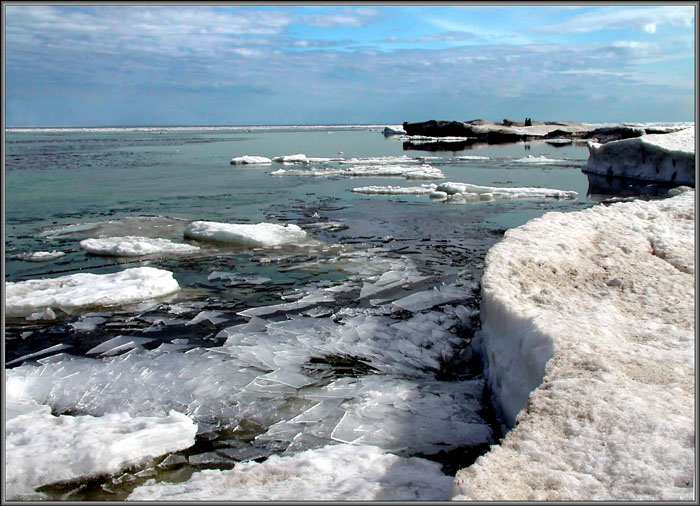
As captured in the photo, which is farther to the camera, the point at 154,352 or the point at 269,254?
the point at 269,254

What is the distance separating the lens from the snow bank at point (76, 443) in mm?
2965

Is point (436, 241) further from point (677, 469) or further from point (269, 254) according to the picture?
point (677, 469)

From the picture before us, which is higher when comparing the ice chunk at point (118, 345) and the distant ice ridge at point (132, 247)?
the distant ice ridge at point (132, 247)

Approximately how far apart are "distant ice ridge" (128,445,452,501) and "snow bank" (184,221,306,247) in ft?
18.3

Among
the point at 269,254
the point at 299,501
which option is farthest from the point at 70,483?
the point at 269,254

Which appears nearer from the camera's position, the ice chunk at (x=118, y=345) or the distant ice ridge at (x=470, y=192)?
the ice chunk at (x=118, y=345)

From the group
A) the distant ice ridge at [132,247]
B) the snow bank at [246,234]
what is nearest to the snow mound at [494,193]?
the snow bank at [246,234]

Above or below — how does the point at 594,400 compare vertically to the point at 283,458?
above

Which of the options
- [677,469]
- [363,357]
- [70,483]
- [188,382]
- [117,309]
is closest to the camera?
[677,469]

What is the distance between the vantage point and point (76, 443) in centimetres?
318

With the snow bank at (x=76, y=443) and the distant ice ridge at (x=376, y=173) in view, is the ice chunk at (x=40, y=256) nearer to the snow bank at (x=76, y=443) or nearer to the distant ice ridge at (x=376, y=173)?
the snow bank at (x=76, y=443)

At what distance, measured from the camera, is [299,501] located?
2.42 m

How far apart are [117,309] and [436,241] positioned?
493 centimetres

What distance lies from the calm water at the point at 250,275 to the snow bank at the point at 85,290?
19cm
